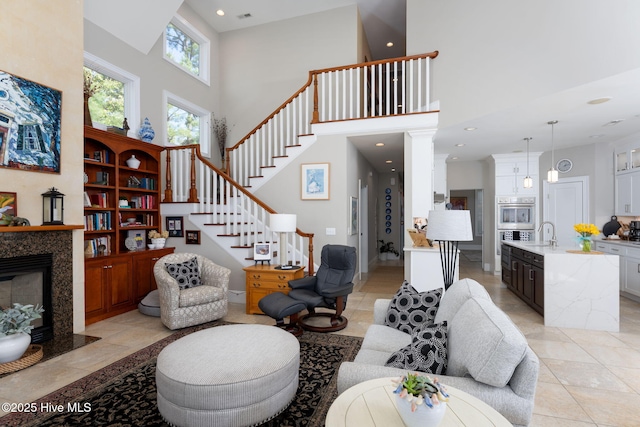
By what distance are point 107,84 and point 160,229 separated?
98.3 inches

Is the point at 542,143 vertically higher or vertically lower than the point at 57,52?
lower

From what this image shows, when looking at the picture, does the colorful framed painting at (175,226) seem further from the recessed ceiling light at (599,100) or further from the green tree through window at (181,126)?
the recessed ceiling light at (599,100)

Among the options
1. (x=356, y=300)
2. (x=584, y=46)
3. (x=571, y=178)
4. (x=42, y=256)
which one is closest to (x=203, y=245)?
(x=42, y=256)

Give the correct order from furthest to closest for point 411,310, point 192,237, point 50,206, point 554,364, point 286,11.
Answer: point 286,11 → point 192,237 → point 50,206 → point 554,364 → point 411,310

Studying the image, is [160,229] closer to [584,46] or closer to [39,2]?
[39,2]

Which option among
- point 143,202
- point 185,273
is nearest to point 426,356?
point 185,273

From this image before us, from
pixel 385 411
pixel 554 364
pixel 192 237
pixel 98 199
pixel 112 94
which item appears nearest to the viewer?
pixel 385 411

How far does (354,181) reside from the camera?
6137 mm

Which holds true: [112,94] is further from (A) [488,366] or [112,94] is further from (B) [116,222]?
(A) [488,366]

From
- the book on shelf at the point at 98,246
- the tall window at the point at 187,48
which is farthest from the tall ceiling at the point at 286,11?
the book on shelf at the point at 98,246

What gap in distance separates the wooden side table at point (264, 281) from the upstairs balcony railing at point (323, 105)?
7.38 ft

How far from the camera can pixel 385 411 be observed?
4.36 ft

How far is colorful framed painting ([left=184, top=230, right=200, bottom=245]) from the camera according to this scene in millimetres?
5297

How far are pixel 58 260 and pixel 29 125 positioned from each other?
1459 mm
